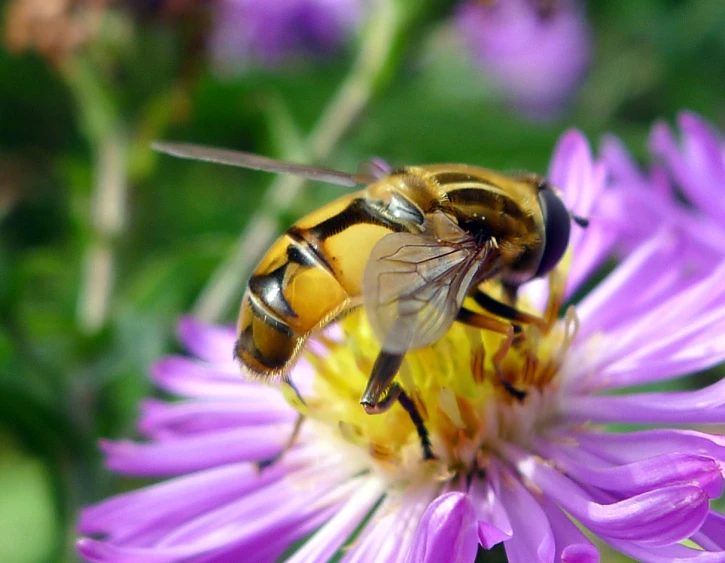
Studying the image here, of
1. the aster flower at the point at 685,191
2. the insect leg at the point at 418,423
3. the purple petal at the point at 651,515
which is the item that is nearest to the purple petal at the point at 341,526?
the insect leg at the point at 418,423

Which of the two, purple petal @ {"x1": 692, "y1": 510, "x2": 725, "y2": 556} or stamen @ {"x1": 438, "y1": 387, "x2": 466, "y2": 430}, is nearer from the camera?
purple petal @ {"x1": 692, "y1": 510, "x2": 725, "y2": 556}

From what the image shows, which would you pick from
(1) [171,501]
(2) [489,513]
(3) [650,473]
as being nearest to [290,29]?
(1) [171,501]

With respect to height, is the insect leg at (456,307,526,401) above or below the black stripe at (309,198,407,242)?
below

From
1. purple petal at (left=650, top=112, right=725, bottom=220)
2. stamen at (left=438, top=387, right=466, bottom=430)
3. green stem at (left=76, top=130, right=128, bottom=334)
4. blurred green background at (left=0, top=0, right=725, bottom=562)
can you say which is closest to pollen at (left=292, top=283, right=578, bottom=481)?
stamen at (left=438, top=387, right=466, bottom=430)

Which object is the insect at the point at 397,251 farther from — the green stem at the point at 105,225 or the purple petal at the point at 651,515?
the green stem at the point at 105,225

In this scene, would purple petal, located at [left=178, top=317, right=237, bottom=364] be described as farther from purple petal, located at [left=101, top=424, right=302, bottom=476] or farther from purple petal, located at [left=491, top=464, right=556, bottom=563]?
purple petal, located at [left=491, top=464, right=556, bottom=563]

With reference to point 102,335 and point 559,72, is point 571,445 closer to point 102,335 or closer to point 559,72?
point 102,335
